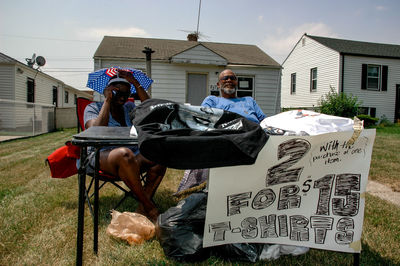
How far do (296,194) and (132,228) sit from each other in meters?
1.26

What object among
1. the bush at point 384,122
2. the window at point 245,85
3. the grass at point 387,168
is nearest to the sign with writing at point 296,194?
→ the grass at point 387,168

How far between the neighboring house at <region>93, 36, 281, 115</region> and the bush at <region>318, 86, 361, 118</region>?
339 centimetres

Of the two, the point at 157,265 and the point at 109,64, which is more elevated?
the point at 109,64

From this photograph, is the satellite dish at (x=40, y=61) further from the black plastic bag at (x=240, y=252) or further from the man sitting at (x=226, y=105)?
the black plastic bag at (x=240, y=252)

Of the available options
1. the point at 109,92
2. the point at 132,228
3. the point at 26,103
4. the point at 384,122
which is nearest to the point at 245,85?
the point at 26,103

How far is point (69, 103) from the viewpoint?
22578mm

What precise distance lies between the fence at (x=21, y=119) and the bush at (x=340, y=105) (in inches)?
532

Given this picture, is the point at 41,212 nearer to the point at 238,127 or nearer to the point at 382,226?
the point at 238,127

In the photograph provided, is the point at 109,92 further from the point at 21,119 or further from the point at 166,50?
the point at 21,119

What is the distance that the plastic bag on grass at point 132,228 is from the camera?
201 centimetres

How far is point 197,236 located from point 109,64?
972 centimetres

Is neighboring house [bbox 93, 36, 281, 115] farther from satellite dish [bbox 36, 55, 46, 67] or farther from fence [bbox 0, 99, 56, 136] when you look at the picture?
satellite dish [bbox 36, 55, 46, 67]

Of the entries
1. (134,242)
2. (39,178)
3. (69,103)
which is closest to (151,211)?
(134,242)

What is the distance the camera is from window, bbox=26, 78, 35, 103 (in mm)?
14500
